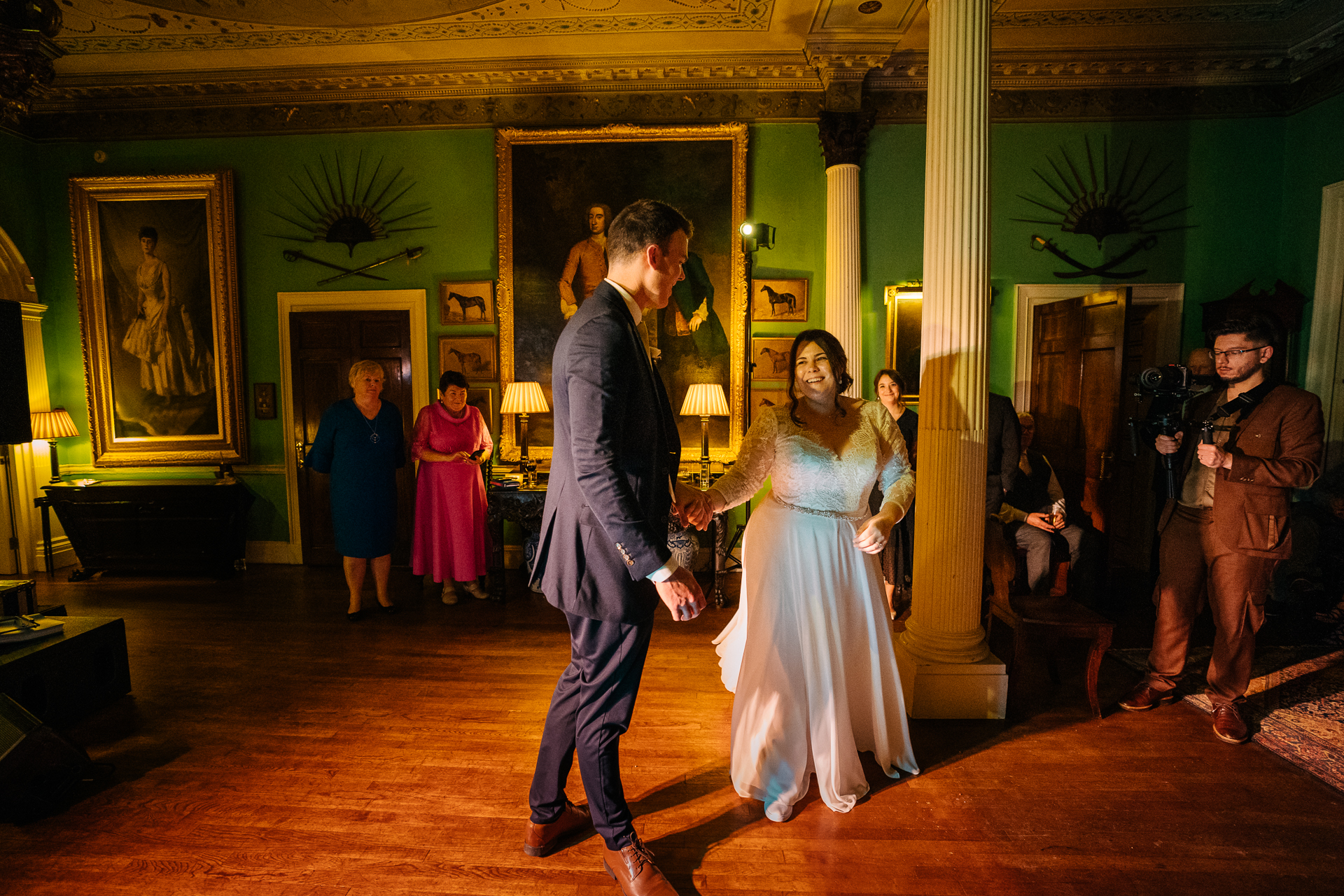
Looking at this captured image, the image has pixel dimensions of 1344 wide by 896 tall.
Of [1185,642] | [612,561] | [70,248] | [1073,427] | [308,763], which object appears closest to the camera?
[612,561]

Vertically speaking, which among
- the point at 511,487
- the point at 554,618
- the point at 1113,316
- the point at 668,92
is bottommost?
the point at 554,618

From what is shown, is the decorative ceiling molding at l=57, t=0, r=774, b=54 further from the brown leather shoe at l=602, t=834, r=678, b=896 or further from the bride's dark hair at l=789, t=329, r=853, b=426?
the brown leather shoe at l=602, t=834, r=678, b=896

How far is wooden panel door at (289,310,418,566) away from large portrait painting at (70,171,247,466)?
21.5 inches

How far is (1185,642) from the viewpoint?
3053 millimetres

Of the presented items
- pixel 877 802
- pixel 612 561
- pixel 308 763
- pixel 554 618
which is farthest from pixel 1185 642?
pixel 308 763

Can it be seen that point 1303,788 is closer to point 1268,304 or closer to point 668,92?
point 1268,304

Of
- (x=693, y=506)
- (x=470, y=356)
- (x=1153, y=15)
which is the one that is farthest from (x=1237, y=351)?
(x=470, y=356)

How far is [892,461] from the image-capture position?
252 cm

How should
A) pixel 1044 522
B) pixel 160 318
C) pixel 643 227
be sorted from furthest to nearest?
pixel 160 318, pixel 1044 522, pixel 643 227

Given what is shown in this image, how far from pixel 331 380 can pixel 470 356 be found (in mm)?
1322

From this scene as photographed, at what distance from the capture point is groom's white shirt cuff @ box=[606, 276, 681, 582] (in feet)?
5.51

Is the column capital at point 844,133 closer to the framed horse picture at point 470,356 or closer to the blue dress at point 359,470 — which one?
the framed horse picture at point 470,356

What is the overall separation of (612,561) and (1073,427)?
4.45 m

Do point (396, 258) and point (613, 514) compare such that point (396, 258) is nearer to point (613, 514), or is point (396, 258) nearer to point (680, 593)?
point (613, 514)
